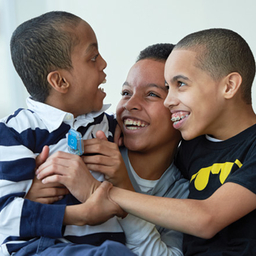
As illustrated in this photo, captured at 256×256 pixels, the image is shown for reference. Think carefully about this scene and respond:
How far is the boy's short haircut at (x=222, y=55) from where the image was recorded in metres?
1.40

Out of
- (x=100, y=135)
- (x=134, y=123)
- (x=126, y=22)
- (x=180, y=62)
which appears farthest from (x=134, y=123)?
Result: (x=126, y=22)

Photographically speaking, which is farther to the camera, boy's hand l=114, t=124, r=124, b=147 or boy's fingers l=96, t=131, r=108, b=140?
boy's hand l=114, t=124, r=124, b=147

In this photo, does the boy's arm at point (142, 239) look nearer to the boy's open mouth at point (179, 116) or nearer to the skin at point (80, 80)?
the skin at point (80, 80)

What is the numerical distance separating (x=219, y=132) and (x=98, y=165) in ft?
1.50

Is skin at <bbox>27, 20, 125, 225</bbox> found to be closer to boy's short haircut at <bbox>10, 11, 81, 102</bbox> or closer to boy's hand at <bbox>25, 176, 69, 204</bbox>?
boy's short haircut at <bbox>10, 11, 81, 102</bbox>

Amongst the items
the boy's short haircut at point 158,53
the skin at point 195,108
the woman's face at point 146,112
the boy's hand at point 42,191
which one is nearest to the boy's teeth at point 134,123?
the woman's face at point 146,112

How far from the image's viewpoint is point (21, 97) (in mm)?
2879

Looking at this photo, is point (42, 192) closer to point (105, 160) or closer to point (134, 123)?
point (105, 160)

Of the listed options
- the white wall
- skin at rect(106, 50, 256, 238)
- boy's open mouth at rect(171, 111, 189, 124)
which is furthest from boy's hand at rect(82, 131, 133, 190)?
the white wall

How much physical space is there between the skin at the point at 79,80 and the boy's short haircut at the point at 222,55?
1.13 ft

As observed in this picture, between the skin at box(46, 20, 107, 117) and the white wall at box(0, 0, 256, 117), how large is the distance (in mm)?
1454

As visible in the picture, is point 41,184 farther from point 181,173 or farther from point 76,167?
point 181,173

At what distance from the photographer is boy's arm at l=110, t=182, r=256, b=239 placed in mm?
1163

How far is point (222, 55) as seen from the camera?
1.41 metres
